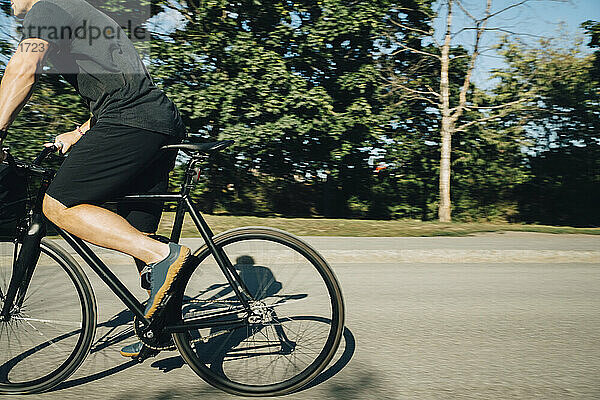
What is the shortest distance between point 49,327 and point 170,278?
74 centimetres

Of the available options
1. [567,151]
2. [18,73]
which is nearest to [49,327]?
[18,73]

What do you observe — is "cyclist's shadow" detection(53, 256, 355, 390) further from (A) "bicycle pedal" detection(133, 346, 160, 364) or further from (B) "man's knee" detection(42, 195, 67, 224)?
(B) "man's knee" detection(42, 195, 67, 224)

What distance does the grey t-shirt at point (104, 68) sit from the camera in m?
2.57

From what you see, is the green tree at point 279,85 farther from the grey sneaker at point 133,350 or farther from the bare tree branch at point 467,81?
the grey sneaker at point 133,350

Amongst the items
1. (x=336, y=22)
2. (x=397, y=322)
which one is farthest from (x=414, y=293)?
(x=336, y=22)

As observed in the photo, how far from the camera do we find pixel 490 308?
16.3ft

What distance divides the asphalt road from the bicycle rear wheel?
0.47 ft

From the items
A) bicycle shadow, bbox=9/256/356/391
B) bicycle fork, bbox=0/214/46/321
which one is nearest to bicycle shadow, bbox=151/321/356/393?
bicycle shadow, bbox=9/256/356/391

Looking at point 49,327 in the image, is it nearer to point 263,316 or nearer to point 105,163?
point 105,163

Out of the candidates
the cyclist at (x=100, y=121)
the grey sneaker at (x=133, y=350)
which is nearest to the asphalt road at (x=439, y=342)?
A: the grey sneaker at (x=133, y=350)

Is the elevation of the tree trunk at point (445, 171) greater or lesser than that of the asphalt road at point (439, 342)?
greater

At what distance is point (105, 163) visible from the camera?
2615 millimetres

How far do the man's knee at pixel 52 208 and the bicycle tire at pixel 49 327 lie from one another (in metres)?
0.18

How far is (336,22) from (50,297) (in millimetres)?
14592
